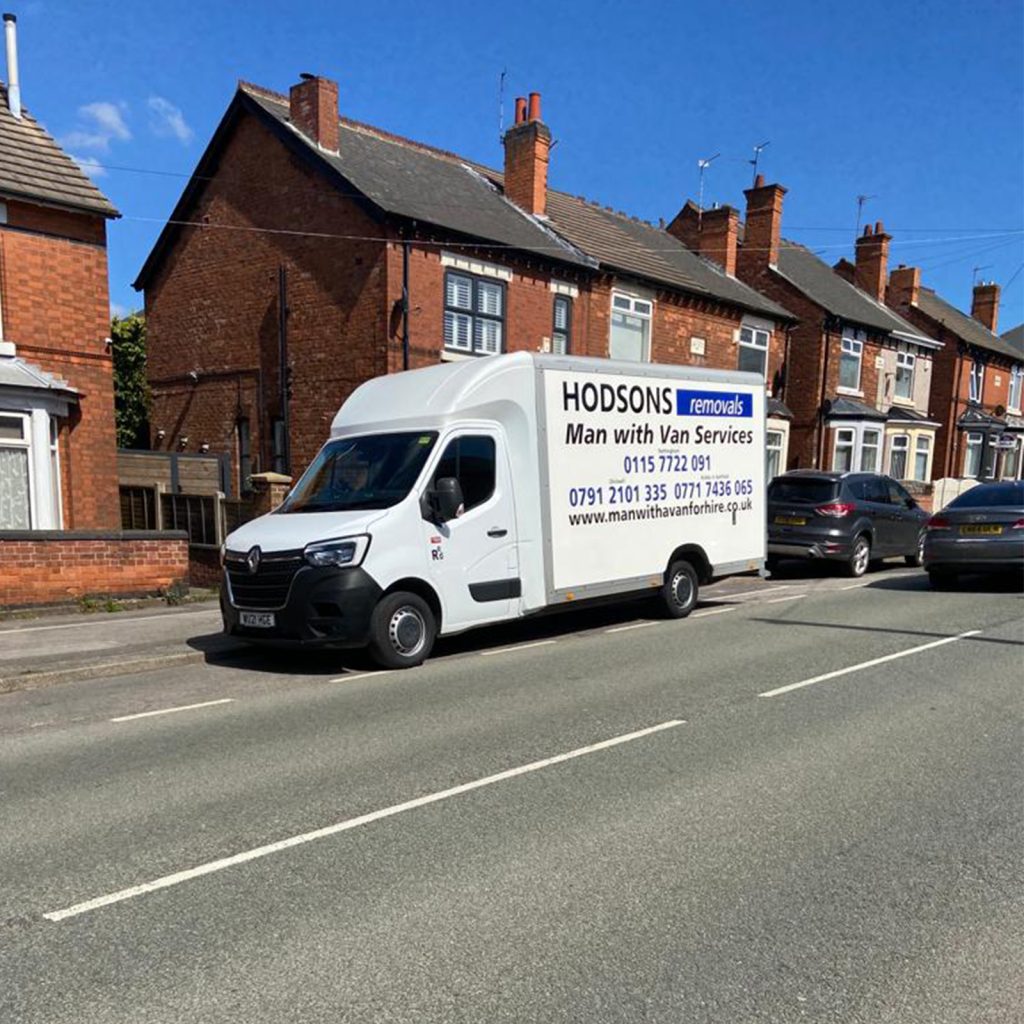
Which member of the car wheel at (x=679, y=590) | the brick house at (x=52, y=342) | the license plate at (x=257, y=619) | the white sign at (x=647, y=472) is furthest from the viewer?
the brick house at (x=52, y=342)

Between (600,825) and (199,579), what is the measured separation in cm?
1253

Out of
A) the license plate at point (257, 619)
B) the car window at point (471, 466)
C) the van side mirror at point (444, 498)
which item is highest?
the car window at point (471, 466)

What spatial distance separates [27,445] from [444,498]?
7800 millimetres

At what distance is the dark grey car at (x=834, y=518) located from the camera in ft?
48.9

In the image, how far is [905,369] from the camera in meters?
32.3

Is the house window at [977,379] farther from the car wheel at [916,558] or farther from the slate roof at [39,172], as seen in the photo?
the slate roof at [39,172]

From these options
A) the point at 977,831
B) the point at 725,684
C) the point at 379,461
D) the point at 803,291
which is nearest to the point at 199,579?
the point at 379,461

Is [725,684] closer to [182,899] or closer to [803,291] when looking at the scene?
[182,899]

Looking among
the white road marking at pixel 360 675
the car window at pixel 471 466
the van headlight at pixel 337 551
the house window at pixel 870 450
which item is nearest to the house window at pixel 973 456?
the house window at pixel 870 450

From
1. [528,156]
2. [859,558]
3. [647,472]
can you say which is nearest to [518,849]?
[647,472]

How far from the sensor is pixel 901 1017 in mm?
2768

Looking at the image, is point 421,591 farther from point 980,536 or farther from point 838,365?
point 838,365

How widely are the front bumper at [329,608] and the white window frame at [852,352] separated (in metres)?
24.8

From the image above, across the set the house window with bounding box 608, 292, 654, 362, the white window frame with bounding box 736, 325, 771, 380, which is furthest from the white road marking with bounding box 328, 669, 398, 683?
the white window frame with bounding box 736, 325, 771, 380
